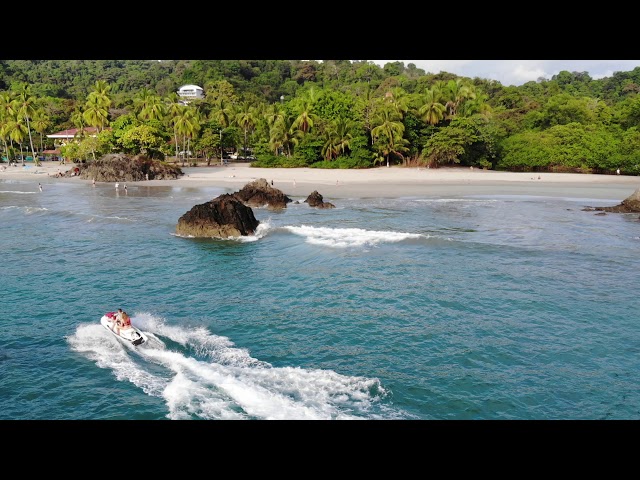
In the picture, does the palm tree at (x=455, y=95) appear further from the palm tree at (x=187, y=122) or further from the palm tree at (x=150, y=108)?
the palm tree at (x=150, y=108)

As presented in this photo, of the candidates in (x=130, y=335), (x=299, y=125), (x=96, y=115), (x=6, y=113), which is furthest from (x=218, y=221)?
(x=6, y=113)

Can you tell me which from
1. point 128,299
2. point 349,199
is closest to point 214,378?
point 128,299

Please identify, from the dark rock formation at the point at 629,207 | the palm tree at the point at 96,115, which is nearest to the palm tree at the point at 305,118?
the palm tree at the point at 96,115

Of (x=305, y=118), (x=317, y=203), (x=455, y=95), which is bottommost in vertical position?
(x=317, y=203)

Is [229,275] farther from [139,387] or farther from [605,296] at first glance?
[605,296]

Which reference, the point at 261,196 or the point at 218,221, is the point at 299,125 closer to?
the point at 261,196

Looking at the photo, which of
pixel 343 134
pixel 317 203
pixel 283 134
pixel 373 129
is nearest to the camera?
pixel 317 203
